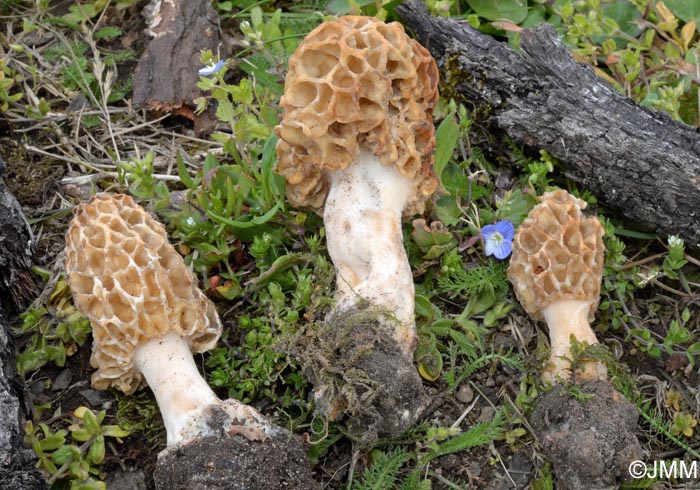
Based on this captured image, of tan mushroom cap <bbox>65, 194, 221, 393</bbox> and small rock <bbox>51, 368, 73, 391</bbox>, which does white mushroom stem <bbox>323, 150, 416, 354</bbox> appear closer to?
tan mushroom cap <bbox>65, 194, 221, 393</bbox>

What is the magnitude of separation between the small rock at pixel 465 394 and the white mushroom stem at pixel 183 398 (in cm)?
100

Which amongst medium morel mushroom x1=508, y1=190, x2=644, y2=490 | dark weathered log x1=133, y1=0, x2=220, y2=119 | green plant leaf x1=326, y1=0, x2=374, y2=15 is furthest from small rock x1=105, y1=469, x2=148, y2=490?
green plant leaf x1=326, y1=0, x2=374, y2=15

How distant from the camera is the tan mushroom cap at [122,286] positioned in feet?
12.6

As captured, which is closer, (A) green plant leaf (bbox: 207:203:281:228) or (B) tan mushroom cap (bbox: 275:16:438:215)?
(B) tan mushroom cap (bbox: 275:16:438:215)

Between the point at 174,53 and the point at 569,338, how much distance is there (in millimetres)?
3010

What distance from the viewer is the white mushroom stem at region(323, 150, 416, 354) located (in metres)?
4.15

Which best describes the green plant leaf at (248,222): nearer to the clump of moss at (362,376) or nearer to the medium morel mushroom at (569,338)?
the clump of moss at (362,376)

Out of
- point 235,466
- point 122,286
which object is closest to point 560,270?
point 235,466

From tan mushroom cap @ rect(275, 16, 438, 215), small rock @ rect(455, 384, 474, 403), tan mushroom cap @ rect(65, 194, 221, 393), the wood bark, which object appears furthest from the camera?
small rock @ rect(455, 384, 474, 403)

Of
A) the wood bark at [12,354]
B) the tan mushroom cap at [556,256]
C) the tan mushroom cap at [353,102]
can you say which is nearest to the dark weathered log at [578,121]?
the tan mushroom cap at [556,256]

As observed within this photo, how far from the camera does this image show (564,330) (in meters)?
4.21

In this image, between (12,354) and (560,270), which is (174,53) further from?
(560,270)

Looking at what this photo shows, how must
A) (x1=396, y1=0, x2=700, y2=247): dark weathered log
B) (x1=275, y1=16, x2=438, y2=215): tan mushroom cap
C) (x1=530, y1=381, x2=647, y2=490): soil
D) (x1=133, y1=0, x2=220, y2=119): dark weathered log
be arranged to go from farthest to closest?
(x1=133, y1=0, x2=220, y2=119): dark weathered log
(x1=396, y1=0, x2=700, y2=247): dark weathered log
(x1=275, y1=16, x2=438, y2=215): tan mushroom cap
(x1=530, y1=381, x2=647, y2=490): soil

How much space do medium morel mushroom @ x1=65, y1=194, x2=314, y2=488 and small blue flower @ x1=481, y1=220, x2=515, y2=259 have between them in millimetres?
1494
